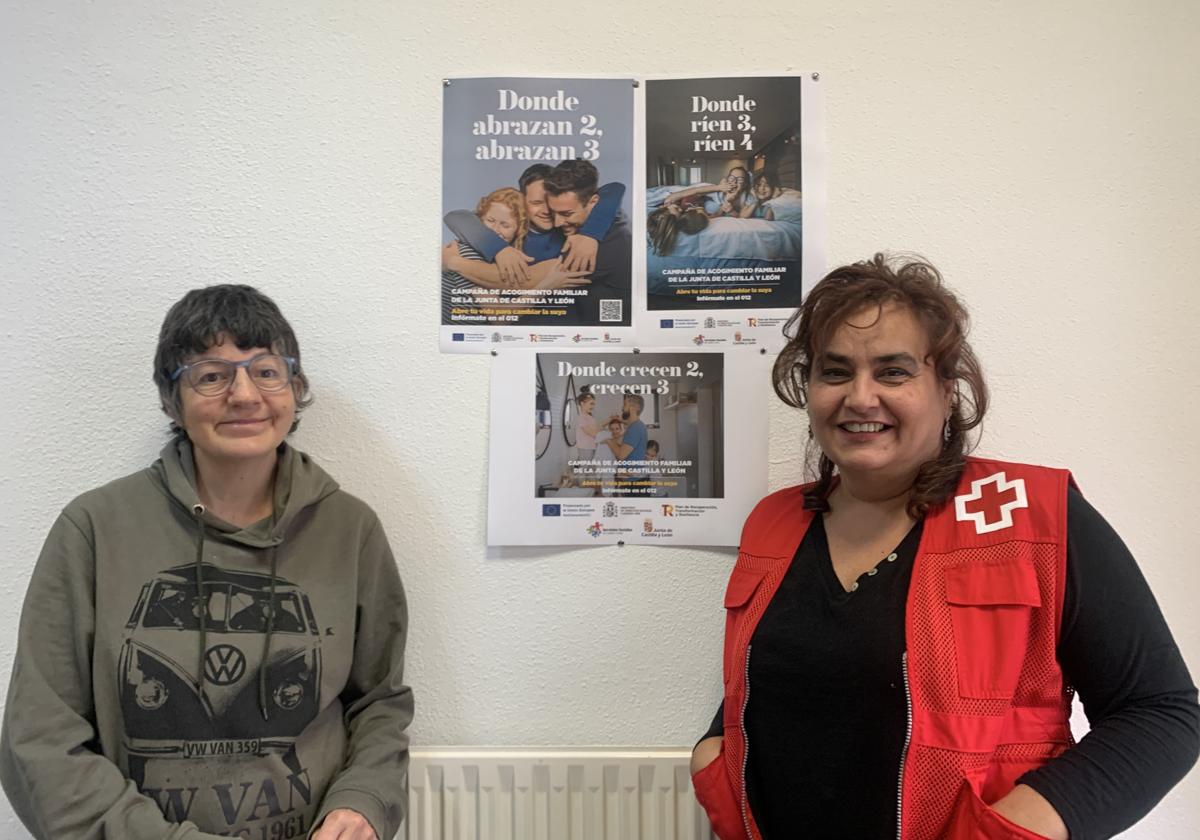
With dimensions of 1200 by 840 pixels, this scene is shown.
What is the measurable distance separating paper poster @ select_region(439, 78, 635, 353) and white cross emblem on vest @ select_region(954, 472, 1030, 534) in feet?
2.06

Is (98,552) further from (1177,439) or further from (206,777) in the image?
(1177,439)

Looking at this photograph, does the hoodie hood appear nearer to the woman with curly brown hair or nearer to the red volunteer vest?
the woman with curly brown hair

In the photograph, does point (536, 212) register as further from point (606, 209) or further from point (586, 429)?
point (586, 429)

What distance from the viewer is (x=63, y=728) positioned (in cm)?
97

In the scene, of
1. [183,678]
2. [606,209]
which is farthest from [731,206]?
[183,678]

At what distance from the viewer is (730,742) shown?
0.99 m

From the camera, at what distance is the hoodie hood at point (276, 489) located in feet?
3.48

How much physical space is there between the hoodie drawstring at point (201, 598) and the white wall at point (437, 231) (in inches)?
10.1

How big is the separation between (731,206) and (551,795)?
1096 mm

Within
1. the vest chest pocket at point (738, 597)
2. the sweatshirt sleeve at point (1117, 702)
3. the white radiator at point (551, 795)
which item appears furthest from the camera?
the white radiator at point (551, 795)

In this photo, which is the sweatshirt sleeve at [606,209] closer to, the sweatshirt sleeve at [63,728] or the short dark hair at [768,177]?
the short dark hair at [768,177]

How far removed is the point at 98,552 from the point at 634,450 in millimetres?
846

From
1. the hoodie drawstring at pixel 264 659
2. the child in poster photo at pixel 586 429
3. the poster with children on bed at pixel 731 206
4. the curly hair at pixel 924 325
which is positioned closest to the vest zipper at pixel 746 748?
the curly hair at pixel 924 325

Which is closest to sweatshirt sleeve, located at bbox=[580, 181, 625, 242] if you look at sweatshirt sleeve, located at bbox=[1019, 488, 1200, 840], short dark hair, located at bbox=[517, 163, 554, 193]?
short dark hair, located at bbox=[517, 163, 554, 193]
